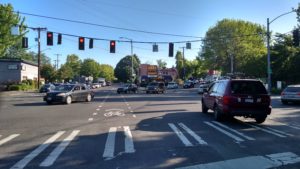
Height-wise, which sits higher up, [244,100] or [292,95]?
[244,100]

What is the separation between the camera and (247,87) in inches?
639

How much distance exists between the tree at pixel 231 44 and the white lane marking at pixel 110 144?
246ft

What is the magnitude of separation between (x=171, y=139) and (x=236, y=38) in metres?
82.3

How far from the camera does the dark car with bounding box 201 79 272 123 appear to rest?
15.8 meters

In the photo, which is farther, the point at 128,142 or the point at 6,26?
the point at 6,26

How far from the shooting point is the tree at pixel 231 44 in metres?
90.6

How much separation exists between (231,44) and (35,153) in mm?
85428

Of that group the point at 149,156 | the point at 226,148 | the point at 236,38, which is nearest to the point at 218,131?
the point at 226,148

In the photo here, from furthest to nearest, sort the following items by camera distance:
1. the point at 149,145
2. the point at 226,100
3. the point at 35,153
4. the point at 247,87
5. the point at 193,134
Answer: the point at 247,87 → the point at 226,100 → the point at 193,134 → the point at 149,145 → the point at 35,153

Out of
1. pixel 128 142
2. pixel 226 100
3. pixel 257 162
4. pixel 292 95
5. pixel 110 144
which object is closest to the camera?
pixel 257 162

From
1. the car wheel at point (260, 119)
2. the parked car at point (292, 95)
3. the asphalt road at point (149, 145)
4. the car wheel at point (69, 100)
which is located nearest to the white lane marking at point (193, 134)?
the asphalt road at point (149, 145)

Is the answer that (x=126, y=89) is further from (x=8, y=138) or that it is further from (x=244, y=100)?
(x=8, y=138)

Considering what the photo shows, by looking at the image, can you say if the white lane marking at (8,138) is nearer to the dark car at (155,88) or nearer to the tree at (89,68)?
the dark car at (155,88)

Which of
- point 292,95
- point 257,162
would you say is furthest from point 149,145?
point 292,95
